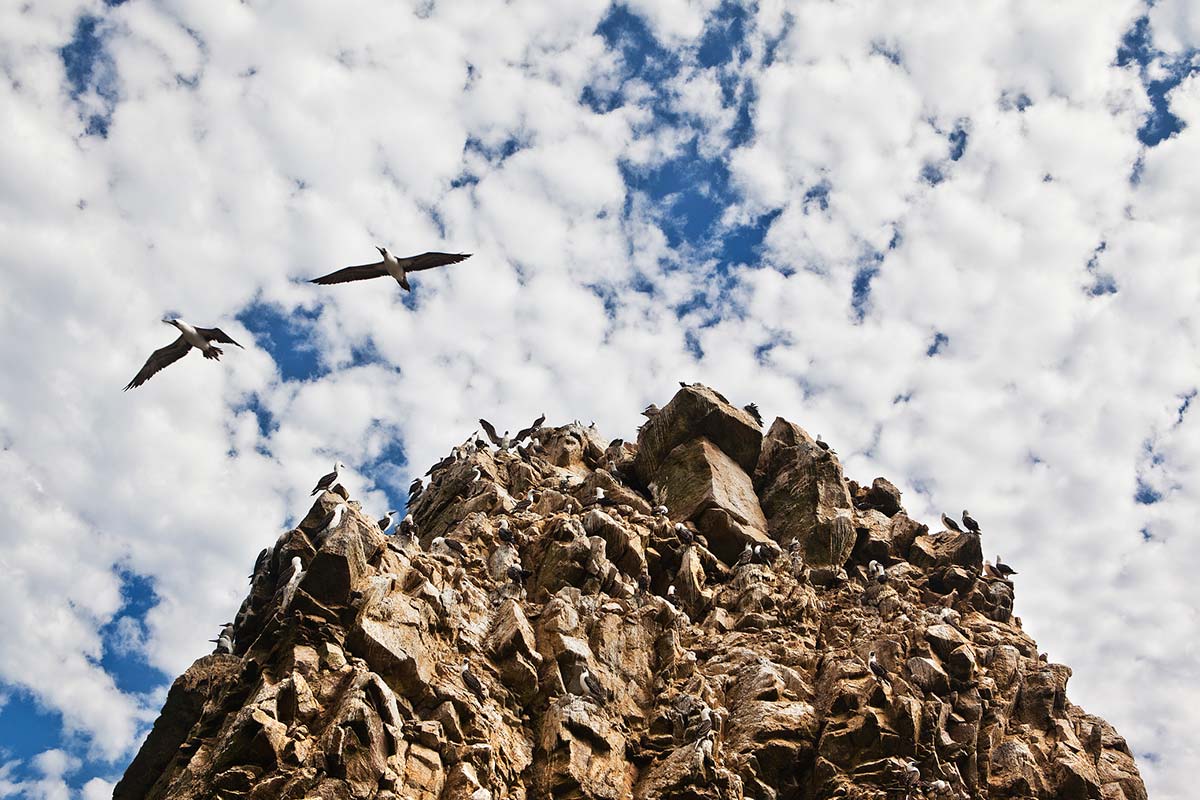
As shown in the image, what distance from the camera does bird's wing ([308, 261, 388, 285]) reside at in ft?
96.0

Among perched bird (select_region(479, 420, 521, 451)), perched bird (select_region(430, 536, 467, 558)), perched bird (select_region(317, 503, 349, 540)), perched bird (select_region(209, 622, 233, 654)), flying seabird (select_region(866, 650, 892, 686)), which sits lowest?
perched bird (select_region(209, 622, 233, 654))

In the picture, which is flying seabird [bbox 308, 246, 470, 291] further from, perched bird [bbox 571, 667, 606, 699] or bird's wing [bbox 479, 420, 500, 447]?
bird's wing [bbox 479, 420, 500, 447]

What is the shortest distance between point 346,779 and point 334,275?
15176 millimetres

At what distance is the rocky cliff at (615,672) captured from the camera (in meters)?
22.7

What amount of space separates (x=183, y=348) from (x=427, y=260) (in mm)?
7756

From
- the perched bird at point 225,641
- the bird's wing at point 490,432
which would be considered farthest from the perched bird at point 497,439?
the perched bird at point 225,641

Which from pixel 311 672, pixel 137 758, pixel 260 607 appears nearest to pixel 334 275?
pixel 260 607

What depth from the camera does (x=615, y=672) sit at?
93.3 feet

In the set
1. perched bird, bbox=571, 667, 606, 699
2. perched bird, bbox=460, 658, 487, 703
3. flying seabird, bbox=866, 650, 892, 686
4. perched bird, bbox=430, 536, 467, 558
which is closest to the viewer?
perched bird, bbox=460, 658, 487, 703

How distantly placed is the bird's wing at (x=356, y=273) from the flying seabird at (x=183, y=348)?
3556 millimetres

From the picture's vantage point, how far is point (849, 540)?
38.8 meters

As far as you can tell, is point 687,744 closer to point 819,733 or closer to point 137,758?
point 819,733

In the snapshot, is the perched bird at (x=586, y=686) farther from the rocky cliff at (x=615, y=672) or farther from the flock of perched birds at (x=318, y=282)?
the flock of perched birds at (x=318, y=282)

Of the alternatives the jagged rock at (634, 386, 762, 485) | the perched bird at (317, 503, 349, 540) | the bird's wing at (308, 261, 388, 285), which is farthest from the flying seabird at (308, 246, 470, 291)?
the jagged rock at (634, 386, 762, 485)
